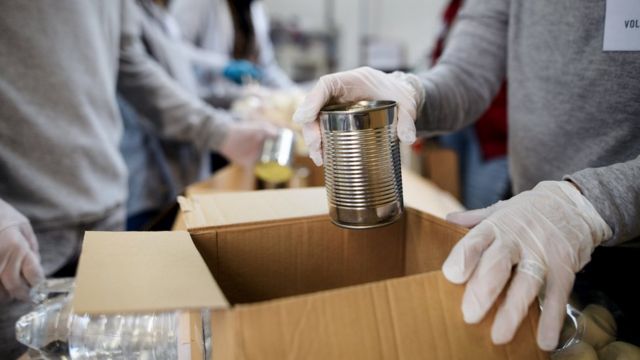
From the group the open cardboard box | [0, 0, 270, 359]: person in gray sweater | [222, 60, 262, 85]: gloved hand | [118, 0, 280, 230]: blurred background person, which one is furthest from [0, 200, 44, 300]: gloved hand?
[222, 60, 262, 85]: gloved hand

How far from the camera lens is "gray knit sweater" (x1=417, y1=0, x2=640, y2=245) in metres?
0.62

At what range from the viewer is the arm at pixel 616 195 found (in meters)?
0.59

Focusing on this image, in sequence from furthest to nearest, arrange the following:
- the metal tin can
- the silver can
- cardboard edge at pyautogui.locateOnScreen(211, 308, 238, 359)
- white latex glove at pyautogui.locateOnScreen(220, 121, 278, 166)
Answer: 1. white latex glove at pyautogui.locateOnScreen(220, 121, 278, 166)
2. the metal tin can
3. the silver can
4. cardboard edge at pyautogui.locateOnScreen(211, 308, 238, 359)

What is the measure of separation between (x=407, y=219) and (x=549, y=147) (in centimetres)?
37

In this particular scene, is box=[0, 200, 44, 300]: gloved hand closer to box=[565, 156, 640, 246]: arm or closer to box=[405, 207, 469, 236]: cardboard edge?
box=[405, 207, 469, 236]: cardboard edge

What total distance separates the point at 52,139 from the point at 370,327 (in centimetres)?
87

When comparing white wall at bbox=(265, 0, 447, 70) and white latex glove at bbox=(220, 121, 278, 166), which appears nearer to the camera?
white latex glove at bbox=(220, 121, 278, 166)

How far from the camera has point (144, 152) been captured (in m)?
1.92

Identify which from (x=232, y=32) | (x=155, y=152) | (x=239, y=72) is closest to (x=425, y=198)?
(x=155, y=152)

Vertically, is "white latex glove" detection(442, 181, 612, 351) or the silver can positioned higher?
the silver can

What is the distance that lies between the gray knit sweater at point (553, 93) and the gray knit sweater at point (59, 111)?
80 cm

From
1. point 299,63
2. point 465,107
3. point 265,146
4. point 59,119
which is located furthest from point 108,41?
point 299,63

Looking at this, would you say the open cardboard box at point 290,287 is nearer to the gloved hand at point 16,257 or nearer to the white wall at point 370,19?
the gloved hand at point 16,257

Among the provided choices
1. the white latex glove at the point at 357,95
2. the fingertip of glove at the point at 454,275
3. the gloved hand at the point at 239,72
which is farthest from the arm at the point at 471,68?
the gloved hand at the point at 239,72
